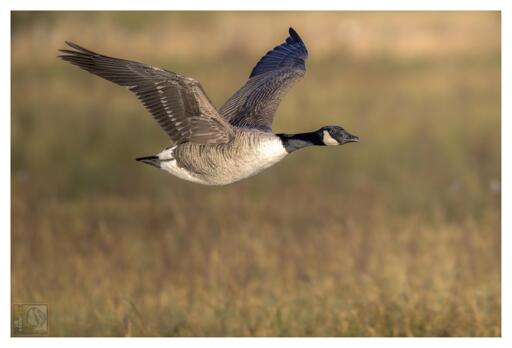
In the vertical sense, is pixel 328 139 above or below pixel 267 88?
below

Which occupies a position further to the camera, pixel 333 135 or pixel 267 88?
pixel 267 88

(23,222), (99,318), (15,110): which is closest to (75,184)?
(23,222)

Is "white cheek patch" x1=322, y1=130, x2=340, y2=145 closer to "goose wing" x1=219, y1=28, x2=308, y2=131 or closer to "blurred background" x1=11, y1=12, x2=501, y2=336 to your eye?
"goose wing" x1=219, y1=28, x2=308, y2=131

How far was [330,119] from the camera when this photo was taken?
44.1 ft

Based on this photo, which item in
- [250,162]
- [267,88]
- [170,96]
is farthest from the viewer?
[267,88]

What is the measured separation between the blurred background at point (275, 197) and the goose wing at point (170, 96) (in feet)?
5.24

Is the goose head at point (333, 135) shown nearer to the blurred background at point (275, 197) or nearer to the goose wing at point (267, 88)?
the goose wing at point (267, 88)

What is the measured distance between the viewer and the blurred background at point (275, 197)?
7301 mm

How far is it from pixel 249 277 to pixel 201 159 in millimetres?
3253

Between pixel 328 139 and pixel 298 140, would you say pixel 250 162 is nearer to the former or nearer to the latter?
pixel 298 140

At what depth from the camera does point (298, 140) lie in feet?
18.1

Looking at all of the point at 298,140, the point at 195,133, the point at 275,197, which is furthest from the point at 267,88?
the point at 275,197

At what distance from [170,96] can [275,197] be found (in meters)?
5.53

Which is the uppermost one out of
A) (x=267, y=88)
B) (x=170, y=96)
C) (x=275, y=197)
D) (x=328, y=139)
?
(x=267, y=88)
